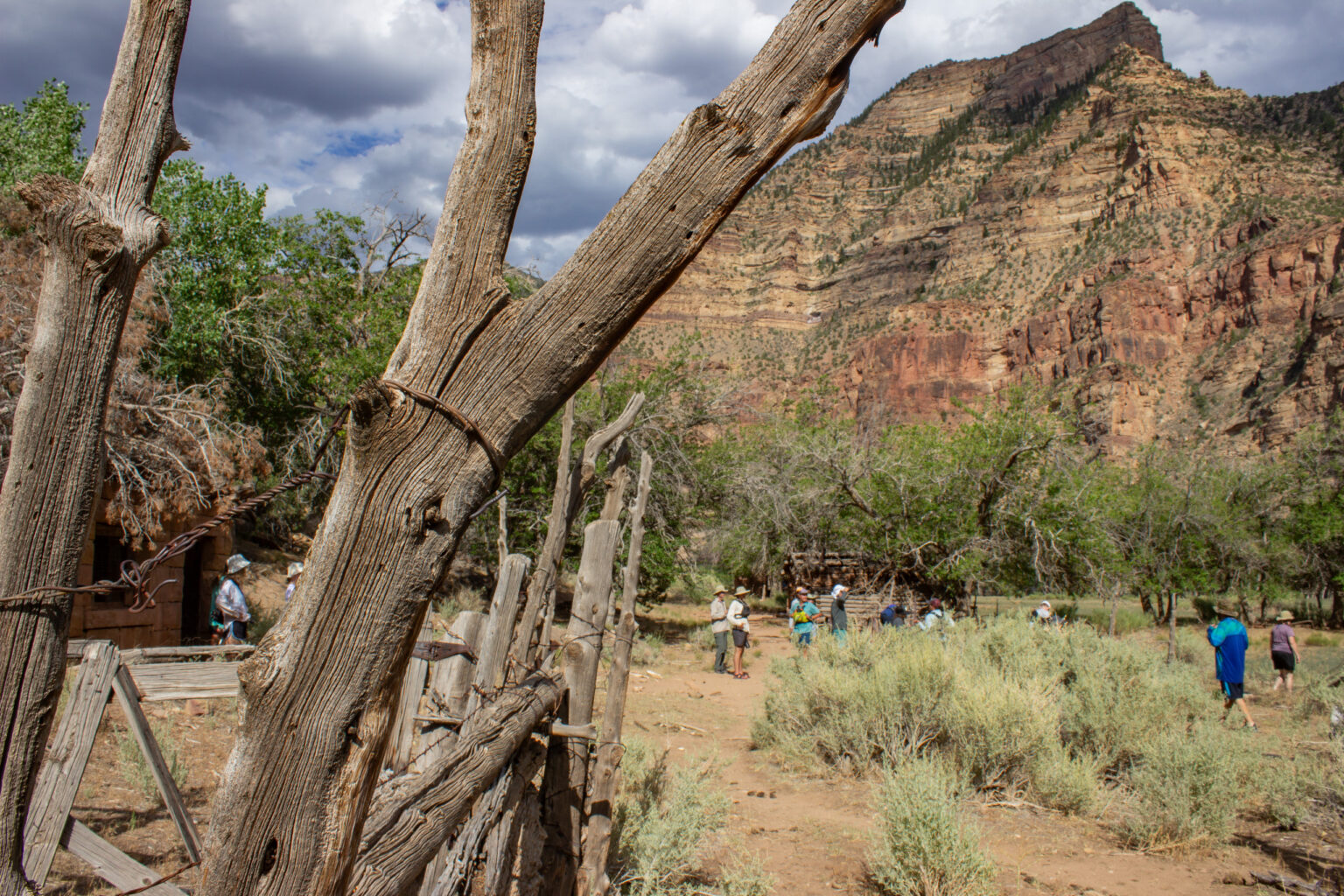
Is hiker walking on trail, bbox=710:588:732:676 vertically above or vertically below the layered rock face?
below

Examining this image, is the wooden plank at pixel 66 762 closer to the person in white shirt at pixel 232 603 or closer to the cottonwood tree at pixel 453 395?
the cottonwood tree at pixel 453 395

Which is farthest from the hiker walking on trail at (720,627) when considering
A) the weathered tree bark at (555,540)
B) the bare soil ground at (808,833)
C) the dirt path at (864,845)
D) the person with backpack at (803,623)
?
the weathered tree bark at (555,540)

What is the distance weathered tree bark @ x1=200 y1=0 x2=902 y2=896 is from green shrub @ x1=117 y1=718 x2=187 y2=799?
5098mm

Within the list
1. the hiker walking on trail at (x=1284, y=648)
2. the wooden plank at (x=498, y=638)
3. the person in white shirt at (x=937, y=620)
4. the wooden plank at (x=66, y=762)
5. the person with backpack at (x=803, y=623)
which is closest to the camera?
the wooden plank at (x=66, y=762)

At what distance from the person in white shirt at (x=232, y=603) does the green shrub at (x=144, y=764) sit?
7.10ft

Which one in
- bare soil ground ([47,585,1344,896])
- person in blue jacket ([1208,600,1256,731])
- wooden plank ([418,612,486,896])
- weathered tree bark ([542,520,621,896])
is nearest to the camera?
wooden plank ([418,612,486,896])

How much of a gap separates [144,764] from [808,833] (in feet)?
16.3

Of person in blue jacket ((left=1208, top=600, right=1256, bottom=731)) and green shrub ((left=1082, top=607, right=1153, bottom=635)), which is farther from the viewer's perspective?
green shrub ((left=1082, top=607, right=1153, bottom=635))

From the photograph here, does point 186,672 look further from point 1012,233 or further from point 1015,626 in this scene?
point 1012,233

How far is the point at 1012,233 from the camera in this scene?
86375 millimetres

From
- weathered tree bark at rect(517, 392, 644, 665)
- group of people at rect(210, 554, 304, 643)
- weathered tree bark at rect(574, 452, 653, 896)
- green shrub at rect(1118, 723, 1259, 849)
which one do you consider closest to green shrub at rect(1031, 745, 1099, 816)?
green shrub at rect(1118, 723, 1259, 849)

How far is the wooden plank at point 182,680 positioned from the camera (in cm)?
430

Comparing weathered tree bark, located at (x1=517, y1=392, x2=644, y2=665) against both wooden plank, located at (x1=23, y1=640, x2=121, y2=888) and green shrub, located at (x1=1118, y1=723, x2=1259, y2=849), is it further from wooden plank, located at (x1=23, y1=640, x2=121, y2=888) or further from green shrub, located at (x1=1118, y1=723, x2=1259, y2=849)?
green shrub, located at (x1=1118, y1=723, x2=1259, y2=849)

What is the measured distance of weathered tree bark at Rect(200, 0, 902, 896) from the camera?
4.34ft
